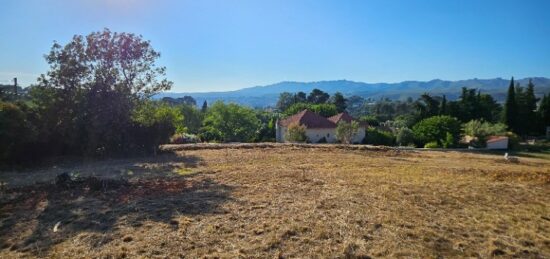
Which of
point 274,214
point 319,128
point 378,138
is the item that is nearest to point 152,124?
point 274,214

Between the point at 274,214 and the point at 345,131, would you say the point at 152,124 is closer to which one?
the point at 274,214

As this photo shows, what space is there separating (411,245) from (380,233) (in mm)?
678

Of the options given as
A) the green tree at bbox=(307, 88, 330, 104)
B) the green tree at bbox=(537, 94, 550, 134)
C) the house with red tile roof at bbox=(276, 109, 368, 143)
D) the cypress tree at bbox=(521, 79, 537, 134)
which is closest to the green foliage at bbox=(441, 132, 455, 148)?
the house with red tile roof at bbox=(276, 109, 368, 143)

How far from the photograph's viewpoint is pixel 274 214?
8156mm

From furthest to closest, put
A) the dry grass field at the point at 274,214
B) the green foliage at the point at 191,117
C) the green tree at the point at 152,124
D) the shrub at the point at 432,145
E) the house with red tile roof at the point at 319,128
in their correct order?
the green foliage at the point at 191,117 → the house with red tile roof at the point at 319,128 → the shrub at the point at 432,145 → the green tree at the point at 152,124 → the dry grass field at the point at 274,214

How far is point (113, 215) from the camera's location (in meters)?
8.10

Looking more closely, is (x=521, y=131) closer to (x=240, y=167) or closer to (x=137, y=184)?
(x=240, y=167)

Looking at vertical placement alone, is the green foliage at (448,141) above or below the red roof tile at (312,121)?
below

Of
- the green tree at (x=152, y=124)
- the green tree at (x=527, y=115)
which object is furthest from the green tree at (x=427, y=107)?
the green tree at (x=152, y=124)

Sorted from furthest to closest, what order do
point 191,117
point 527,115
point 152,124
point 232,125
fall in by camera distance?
point 191,117 < point 527,115 < point 232,125 < point 152,124

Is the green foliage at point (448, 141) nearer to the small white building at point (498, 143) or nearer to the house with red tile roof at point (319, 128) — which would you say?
the small white building at point (498, 143)

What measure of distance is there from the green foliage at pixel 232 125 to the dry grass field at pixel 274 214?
30.3 metres

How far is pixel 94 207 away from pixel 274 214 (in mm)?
4391

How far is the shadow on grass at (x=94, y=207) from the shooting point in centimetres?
704
